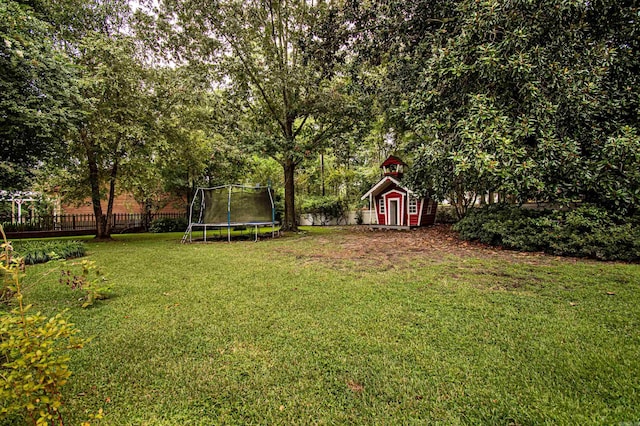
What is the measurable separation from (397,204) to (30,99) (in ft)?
38.4

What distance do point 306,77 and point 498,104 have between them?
594 centimetres

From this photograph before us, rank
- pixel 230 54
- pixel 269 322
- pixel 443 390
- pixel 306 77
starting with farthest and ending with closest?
pixel 230 54 → pixel 306 77 → pixel 269 322 → pixel 443 390

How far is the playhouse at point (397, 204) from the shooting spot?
477 inches

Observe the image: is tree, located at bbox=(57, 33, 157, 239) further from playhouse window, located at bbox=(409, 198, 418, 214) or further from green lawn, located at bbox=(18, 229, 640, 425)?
playhouse window, located at bbox=(409, 198, 418, 214)

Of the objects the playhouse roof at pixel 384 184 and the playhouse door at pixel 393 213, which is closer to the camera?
the playhouse roof at pixel 384 184

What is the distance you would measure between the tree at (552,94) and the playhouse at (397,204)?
248 inches

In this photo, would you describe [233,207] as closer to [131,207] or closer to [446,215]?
[446,215]

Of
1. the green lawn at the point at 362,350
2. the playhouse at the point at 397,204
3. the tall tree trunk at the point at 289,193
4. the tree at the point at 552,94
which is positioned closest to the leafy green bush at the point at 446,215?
the playhouse at the point at 397,204

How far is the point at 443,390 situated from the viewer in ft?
5.80

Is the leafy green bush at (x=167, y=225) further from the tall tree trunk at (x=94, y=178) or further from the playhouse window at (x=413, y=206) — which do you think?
the playhouse window at (x=413, y=206)

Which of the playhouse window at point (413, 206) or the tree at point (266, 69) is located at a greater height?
the tree at point (266, 69)

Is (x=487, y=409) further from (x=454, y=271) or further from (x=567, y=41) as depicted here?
(x=567, y=41)

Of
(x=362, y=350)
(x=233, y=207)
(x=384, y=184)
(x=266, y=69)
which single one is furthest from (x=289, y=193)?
(x=362, y=350)

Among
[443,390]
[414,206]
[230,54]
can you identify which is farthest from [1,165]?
[414,206]
